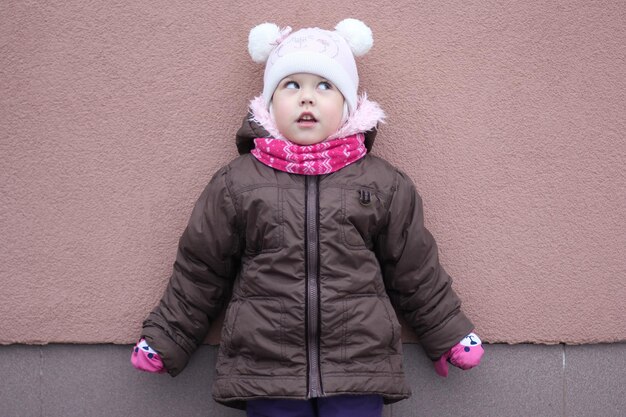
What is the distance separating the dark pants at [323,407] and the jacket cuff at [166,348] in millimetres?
268

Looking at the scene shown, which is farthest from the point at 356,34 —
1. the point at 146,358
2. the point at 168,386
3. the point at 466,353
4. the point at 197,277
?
the point at 168,386

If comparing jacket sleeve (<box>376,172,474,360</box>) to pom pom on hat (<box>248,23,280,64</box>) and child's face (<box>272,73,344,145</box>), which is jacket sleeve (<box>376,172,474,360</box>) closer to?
child's face (<box>272,73,344,145</box>)

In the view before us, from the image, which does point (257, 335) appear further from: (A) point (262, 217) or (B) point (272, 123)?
(B) point (272, 123)

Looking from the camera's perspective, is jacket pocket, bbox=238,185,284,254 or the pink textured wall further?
the pink textured wall

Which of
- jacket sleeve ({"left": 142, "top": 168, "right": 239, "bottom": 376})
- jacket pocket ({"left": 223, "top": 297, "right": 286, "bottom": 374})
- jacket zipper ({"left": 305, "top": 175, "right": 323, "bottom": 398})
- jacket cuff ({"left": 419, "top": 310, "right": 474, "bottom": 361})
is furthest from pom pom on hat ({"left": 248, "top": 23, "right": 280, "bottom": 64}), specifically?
jacket cuff ({"left": 419, "top": 310, "right": 474, "bottom": 361})

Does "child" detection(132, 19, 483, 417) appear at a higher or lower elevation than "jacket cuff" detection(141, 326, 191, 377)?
higher

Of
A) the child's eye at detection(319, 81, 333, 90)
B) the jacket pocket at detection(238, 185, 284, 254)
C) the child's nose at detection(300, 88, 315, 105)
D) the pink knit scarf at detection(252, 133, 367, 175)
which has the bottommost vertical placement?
the jacket pocket at detection(238, 185, 284, 254)

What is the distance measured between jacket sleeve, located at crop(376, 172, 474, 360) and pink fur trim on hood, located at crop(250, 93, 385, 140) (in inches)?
7.7

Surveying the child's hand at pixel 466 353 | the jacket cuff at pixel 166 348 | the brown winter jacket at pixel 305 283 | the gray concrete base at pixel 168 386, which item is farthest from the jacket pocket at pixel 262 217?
the child's hand at pixel 466 353

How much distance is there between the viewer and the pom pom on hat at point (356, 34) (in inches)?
73.8

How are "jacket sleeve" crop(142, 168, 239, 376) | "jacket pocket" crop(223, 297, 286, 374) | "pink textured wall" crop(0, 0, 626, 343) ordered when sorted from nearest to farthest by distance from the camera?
"jacket pocket" crop(223, 297, 286, 374) < "jacket sleeve" crop(142, 168, 239, 376) < "pink textured wall" crop(0, 0, 626, 343)

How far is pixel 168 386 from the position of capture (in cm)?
205

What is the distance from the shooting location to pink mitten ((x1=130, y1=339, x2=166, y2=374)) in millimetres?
1843

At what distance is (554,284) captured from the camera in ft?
6.82
